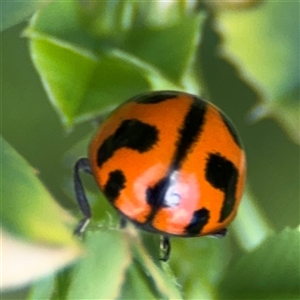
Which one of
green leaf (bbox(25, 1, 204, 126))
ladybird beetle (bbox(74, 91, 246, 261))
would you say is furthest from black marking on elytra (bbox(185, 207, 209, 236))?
green leaf (bbox(25, 1, 204, 126))

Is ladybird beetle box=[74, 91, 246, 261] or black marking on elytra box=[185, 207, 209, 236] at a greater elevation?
ladybird beetle box=[74, 91, 246, 261]

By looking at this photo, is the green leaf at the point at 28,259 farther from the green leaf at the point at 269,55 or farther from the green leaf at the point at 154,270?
the green leaf at the point at 269,55

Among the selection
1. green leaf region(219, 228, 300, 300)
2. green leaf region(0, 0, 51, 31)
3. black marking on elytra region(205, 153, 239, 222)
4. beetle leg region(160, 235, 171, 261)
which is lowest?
green leaf region(219, 228, 300, 300)

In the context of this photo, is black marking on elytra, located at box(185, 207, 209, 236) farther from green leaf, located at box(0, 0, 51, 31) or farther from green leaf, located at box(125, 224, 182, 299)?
green leaf, located at box(0, 0, 51, 31)

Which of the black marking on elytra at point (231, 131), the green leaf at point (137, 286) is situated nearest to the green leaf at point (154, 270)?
the green leaf at point (137, 286)

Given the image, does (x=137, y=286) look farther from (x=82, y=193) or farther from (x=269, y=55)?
(x=269, y=55)

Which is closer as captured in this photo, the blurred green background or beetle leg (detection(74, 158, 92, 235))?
beetle leg (detection(74, 158, 92, 235))

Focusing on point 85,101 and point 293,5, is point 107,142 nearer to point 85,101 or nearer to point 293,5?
point 85,101
